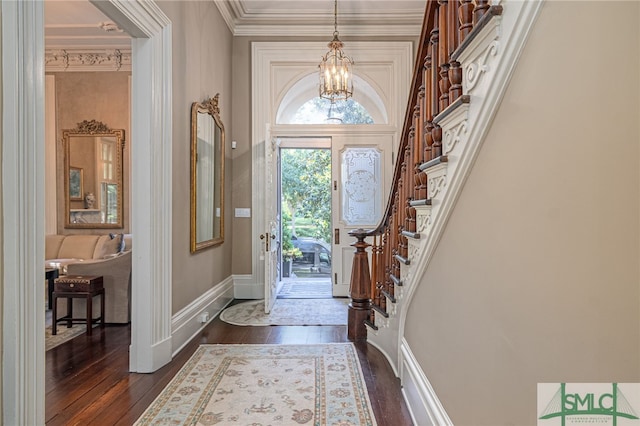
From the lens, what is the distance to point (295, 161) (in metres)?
7.81

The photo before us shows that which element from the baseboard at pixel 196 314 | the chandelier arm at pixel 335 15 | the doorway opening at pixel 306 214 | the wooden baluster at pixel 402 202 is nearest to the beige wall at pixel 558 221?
the wooden baluster at pixel 402 202

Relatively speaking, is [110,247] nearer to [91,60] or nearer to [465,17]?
[91,60]

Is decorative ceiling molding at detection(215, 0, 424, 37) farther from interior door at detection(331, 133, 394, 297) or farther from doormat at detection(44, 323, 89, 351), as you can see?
doormat at detection(44, 323, 89, 351)

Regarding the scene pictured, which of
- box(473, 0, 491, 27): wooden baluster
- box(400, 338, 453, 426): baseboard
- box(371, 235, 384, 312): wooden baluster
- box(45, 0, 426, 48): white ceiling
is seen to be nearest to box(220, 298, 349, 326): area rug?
box(371, 235, 384, 312): wooden baluster

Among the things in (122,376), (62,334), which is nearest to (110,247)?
(62,334)

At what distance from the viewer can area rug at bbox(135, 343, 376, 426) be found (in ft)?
6.23

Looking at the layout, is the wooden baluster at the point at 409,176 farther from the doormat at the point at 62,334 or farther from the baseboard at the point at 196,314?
the doormat at the point at 62,334

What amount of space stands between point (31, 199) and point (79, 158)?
15.6 ft

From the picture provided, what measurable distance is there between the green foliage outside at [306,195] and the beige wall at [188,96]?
11.2ft

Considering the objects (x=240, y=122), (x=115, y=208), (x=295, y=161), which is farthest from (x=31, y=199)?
(x=295, y=161)

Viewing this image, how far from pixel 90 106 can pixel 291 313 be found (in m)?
4.47

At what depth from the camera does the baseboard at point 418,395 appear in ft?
4.89

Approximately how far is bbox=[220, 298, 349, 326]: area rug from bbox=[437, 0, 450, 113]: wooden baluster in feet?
9.10

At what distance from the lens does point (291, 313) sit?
4039mm
